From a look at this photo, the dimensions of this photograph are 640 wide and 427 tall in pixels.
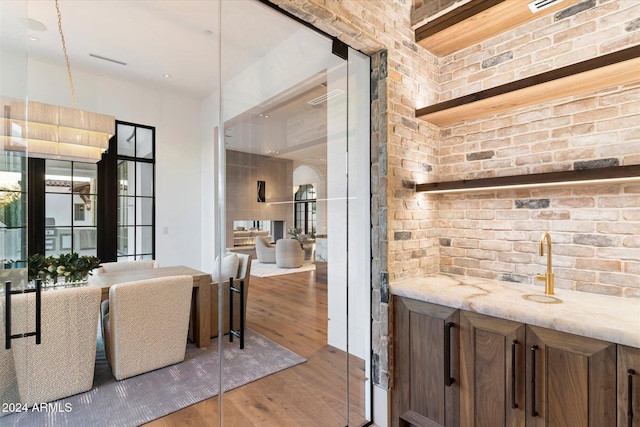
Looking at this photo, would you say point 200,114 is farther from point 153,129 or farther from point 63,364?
point 63,364

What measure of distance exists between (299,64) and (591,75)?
1.56 metres

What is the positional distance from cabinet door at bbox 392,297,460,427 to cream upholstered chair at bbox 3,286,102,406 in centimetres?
223

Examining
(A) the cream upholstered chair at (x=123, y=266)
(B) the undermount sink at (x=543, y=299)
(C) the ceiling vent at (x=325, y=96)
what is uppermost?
(C) the ceiling vent at (x=325, y=96)

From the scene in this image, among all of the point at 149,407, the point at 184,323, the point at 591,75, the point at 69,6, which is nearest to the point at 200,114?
the point at 69,6

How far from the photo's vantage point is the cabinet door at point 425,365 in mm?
1632

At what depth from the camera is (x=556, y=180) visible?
1570 mm

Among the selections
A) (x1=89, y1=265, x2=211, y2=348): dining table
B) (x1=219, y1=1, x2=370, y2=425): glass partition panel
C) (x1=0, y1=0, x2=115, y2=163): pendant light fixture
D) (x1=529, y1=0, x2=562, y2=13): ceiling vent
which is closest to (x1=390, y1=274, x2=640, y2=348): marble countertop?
(x1=219, y1=1, x2=370, y2=425): glass partition panel

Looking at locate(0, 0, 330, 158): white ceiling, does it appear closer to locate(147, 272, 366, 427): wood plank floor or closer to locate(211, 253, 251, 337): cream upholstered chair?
locate(211, 253, 251, 337): cream upholstered chair

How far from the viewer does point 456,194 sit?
89.7 inches

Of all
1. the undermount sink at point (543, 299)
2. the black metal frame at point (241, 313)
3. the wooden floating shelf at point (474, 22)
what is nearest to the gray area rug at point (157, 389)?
the black metal frame at point (241, 313)

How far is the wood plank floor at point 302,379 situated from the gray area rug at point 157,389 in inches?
3.9

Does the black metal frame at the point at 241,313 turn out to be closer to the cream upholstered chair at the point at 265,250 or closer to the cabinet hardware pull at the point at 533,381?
the cream upholstered chair at the point at 265,250

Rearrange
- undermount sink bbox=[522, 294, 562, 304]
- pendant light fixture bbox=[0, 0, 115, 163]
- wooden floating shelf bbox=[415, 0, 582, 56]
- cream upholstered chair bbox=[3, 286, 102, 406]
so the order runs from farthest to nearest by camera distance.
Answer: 1. pendant light fixture bbox=[0, 0, 115, 163]
2. cream upholstered chair bbox=[3, 286, 102, 406]
3. wooden floating shelf bbox=[415, 0, 582, 56]
4. undermount sink bbox=[522, 294, 562, 304]

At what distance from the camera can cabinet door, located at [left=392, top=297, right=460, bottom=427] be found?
64.2 inches
